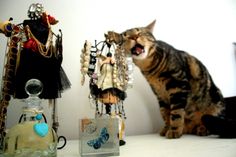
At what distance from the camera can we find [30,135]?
50 cm

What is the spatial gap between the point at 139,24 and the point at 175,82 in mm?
394

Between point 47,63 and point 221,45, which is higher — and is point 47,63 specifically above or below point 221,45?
below

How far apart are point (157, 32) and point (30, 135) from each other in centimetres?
82

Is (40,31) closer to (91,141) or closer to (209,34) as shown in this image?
(91,141)

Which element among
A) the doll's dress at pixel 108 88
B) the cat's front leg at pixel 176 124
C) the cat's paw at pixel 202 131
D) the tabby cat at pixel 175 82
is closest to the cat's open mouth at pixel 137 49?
the tabby cat at pixel 175 82

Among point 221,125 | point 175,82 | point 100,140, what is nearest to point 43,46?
point 100,140

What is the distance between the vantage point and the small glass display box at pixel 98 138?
546 millimetres

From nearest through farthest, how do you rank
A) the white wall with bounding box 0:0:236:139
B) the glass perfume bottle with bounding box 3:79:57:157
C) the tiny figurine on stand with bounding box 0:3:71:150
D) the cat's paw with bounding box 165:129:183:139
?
the glass perfume bottle with bounding box 3:79:57:157
the tiny figurine on stand with bounding box 0:3:71:150
the cat's paw with bounding box 165:129:183:139
the white wall with bounding box 0:0:236:139

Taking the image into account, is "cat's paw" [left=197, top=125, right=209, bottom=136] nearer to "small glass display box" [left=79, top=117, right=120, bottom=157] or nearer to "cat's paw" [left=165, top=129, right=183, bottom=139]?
"cat's paw" [left=165, top=129, right=183, bottom=139]

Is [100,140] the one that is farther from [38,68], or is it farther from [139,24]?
[139,24]

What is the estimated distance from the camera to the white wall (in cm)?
92

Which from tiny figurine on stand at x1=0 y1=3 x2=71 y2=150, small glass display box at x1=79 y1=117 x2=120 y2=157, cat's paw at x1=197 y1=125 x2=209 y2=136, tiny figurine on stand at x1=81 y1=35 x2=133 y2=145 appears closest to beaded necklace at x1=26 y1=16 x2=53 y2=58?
tiny figurine on stand at x1=0 y1=3 x2=71 y2=150

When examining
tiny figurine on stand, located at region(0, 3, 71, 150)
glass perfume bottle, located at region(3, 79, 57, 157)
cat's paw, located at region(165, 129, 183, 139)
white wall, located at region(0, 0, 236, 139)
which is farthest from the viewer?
white wall, located at region(0, 0, 236, 139)

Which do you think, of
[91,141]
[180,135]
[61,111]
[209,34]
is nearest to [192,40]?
[209,34]
